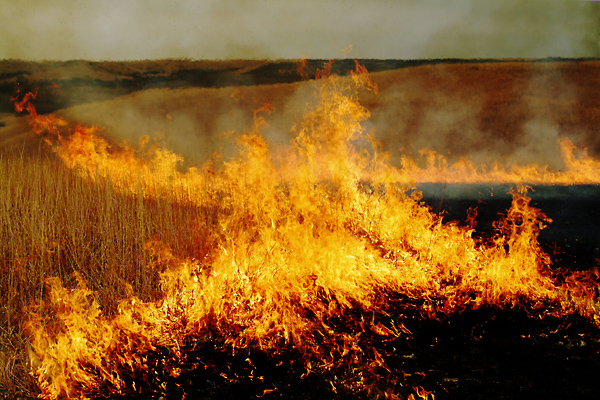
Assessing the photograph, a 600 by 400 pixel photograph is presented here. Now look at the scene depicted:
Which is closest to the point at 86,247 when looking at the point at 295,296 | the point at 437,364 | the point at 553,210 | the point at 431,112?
the point at 295,296

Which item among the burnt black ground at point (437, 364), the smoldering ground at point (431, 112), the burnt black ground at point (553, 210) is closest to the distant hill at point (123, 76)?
the smoldering ground at point (431, 112)

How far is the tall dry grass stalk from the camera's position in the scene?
2531 millimetres

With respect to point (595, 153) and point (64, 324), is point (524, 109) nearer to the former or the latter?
point (595, 153)

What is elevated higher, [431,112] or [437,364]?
[431,112]

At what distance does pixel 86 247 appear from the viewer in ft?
10.0

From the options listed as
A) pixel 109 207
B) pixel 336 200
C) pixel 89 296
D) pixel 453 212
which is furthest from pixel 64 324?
pixel 453 212

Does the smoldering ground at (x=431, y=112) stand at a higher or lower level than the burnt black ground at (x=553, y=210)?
higher

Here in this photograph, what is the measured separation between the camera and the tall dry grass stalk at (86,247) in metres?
2.53

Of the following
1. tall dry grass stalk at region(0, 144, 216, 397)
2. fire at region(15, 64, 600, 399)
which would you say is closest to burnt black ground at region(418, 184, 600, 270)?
fire at region(15, 64, 600, 399)

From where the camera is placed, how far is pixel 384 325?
91.9 inches

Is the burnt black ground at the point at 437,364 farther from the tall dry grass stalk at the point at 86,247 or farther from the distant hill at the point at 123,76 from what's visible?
the distant hill at the point at 123,76

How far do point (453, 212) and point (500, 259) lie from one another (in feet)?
7.83

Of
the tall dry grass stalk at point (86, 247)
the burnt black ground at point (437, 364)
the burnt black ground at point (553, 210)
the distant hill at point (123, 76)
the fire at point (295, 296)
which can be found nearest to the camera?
the burnt black ground at point (437, 364)

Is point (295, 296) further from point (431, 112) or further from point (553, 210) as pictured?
point (431, 112)
